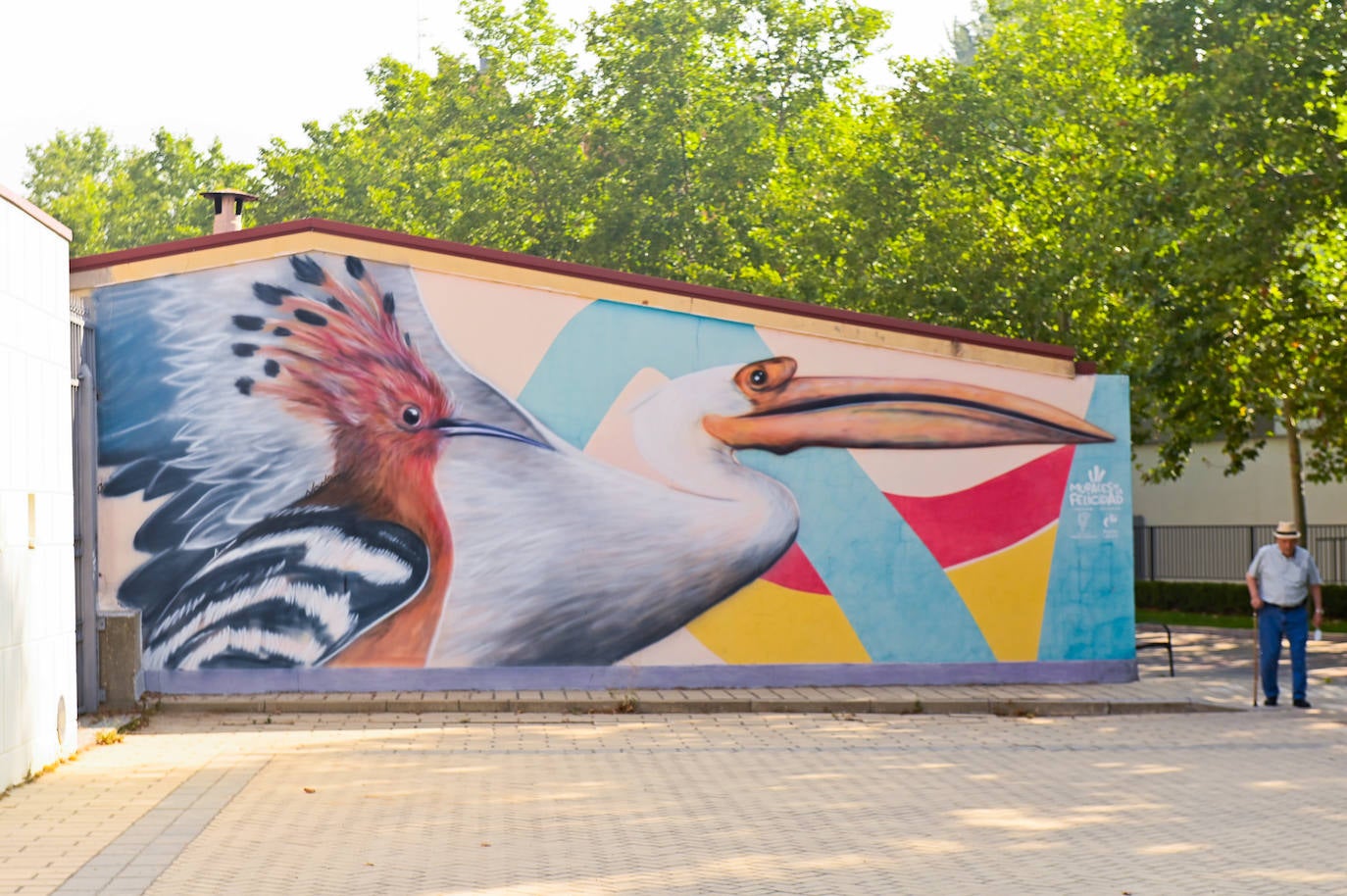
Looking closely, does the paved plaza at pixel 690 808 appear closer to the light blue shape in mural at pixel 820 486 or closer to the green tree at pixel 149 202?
the light blue shape in mural at pixel 820 486

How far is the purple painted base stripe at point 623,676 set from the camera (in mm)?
17250

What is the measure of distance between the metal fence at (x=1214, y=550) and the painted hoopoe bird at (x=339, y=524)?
2463 centimetres

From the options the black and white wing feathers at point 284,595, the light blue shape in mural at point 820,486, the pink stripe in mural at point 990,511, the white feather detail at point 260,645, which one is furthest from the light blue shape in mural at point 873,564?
the white feather detail at point 260,645

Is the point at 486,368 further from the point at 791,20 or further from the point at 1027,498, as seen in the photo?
the point at 791,20

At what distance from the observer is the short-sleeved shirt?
55.0 feet

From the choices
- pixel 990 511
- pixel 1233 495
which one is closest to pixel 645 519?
pixel 990 511

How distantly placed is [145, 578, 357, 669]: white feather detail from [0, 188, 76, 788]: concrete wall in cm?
398

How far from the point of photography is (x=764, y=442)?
1797 centimetres

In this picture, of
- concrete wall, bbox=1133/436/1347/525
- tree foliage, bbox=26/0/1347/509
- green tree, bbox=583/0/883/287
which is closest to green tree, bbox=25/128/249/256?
tree foliage, bbox=26/0/1347/509

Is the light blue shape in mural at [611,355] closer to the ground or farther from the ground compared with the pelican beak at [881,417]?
farther from the ground

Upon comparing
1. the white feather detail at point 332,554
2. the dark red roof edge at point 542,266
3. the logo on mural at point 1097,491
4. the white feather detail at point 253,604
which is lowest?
the white feather detail at point 253,604

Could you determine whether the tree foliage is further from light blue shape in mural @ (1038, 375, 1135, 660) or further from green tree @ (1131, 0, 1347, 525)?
light blue shape in mural @ (1038, 375, 1135, 660)

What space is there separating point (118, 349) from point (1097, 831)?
11.6 meters

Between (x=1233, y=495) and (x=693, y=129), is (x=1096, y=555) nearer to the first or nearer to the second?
(x=1233, y=495)
